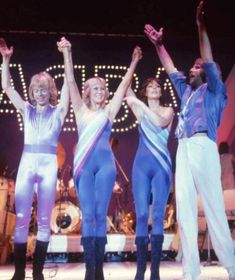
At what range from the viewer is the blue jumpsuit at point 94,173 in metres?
4.43

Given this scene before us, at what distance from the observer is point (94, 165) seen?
460cm

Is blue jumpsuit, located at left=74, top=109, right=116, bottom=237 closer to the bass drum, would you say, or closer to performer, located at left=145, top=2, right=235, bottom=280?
performer, located at left=145, top=2, right=235, bottom=280

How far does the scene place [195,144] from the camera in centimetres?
452

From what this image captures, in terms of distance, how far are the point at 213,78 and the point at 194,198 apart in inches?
44.4

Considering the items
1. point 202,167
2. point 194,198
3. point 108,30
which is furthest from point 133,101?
point 108,30

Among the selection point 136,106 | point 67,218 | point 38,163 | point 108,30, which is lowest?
point 67,218

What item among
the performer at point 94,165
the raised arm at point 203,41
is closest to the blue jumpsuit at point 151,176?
the performer at point 94,165

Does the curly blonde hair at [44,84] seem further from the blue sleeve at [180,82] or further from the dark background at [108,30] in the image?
the dark background at [108,30]

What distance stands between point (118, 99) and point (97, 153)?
2.02 ft

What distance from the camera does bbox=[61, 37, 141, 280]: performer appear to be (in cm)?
440

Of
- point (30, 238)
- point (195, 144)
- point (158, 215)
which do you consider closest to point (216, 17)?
point (195, 144)

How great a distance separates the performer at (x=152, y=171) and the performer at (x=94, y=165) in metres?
0.30

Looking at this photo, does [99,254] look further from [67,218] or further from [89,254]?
[67,218]

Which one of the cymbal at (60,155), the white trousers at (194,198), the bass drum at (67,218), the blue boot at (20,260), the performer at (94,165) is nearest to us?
the white trousers at (194,198)
